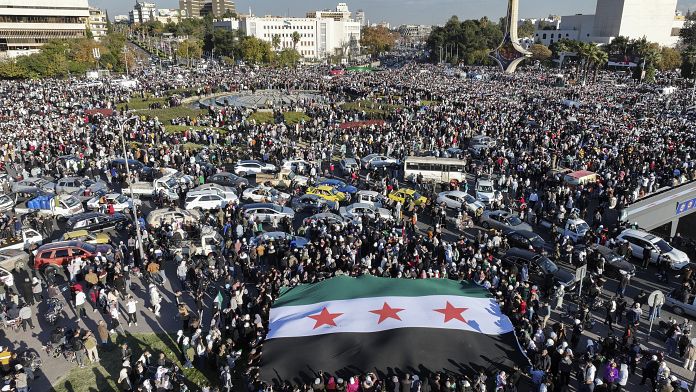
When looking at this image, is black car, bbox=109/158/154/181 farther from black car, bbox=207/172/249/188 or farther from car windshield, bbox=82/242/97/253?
car windshield, bbox=82/242/97/253

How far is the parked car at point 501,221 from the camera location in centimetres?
2238

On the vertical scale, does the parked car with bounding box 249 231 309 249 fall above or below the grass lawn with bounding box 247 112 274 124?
below

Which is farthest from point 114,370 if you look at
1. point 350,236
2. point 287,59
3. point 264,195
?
point 287,59

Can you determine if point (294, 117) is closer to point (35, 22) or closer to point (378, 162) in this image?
point (378, 162)

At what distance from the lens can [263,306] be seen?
49.6 feet

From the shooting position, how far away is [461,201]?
25.5 meters

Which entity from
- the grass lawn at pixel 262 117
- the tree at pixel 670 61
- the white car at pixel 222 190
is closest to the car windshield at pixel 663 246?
the white car at pixel 222 190

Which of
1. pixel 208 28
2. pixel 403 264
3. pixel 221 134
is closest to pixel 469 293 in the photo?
pixel 403 264

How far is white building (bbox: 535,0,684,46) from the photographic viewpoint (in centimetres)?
12544

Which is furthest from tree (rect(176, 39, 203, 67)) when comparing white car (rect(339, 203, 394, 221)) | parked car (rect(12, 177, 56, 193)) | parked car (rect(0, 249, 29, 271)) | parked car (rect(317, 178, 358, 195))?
parked car (rect(0, 249, 29, 271))

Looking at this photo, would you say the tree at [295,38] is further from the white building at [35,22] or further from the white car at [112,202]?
the white car at [112,202]

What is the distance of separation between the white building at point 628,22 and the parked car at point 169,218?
422 feet

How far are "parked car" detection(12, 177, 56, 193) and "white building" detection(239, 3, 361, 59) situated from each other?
12446 cm

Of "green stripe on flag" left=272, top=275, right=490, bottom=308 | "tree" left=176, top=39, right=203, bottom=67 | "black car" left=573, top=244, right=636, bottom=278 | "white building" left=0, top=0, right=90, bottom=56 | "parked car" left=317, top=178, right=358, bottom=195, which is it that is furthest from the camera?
"tree" left=176, top=39, right=203, bottom=67
